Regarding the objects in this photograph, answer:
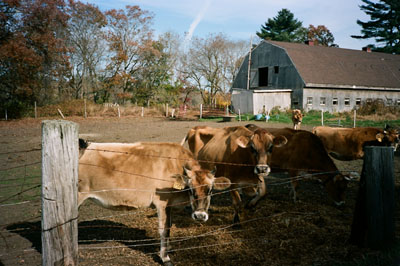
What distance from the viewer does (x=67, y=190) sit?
→ 2.84 meters

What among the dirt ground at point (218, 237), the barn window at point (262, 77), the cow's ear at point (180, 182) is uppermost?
the barn window at point (262, 77)

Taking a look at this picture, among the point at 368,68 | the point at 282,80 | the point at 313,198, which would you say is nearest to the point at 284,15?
the point at 368,68

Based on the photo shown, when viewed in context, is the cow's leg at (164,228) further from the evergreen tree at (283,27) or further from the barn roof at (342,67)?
the evergreen tree at (283,27)

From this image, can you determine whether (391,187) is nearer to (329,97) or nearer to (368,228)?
(368,228)

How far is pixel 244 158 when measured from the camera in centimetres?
616

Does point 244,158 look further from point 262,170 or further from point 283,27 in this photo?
point 283,27

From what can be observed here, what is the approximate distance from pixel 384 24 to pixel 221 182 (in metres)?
58.4

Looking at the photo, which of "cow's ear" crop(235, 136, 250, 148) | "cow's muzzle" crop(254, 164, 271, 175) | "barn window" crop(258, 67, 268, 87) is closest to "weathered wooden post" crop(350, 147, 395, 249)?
"cow's muzzle" crop(254, 164, 271, 175)

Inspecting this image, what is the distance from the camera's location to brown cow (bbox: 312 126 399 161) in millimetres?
9852

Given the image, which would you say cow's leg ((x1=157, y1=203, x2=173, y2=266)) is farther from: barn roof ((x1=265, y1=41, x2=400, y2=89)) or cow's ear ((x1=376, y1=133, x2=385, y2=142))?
barn roof ((x1=265, y1=41, x2=400, y2=89))

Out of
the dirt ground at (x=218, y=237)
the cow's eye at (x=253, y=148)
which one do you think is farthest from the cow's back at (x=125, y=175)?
the cow's eye at (x=253, y=148)

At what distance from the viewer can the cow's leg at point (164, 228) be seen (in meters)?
4.42

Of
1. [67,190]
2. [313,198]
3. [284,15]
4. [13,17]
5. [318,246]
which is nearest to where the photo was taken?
[67,190]

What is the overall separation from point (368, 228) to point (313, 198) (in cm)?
337
